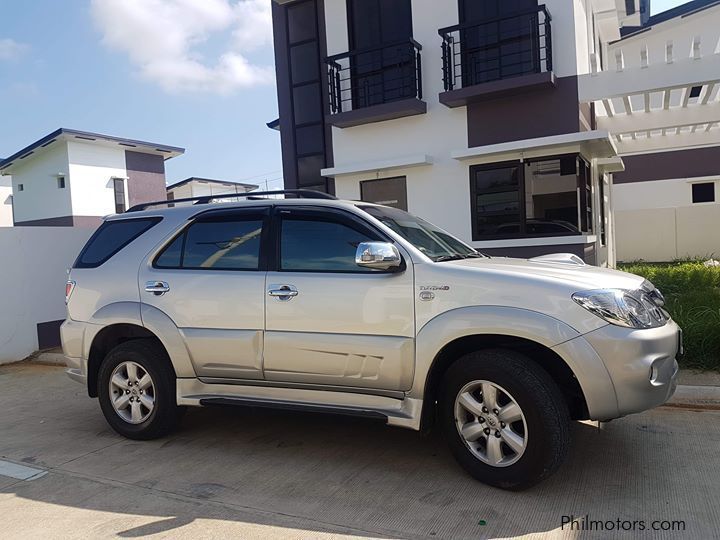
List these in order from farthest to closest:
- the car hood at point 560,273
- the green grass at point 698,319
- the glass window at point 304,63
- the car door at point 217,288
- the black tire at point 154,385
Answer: the glass window at point 304,63, the green grass at point 698,319, the black tire at point 154,385, the car door at point 217,288, the car hood at point 560,273

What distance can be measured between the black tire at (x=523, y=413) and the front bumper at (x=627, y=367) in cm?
23

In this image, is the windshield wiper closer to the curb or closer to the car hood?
the car hood

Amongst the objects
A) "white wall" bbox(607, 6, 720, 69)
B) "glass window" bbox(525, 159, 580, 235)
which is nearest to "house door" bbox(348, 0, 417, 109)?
"glass window" bbox(525, 159, 580, 235)

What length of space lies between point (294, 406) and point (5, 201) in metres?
34.2

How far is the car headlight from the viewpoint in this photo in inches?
134

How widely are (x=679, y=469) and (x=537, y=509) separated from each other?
116cm

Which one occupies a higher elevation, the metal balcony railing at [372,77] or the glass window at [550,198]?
the metal balcony railing at [372,77]

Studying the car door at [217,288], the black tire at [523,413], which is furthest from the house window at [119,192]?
the black tire at [523,413]

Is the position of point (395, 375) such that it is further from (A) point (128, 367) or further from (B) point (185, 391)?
(A) point (128, 367)

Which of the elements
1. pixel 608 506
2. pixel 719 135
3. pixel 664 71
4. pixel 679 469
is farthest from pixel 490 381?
pixel 719 135

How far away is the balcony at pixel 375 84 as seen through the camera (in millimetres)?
10805

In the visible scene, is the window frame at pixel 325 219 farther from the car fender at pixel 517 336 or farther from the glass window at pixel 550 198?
the glass window at pixel 550 198

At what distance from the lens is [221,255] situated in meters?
4.58

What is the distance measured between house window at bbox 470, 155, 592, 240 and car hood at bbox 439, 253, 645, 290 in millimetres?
6143
